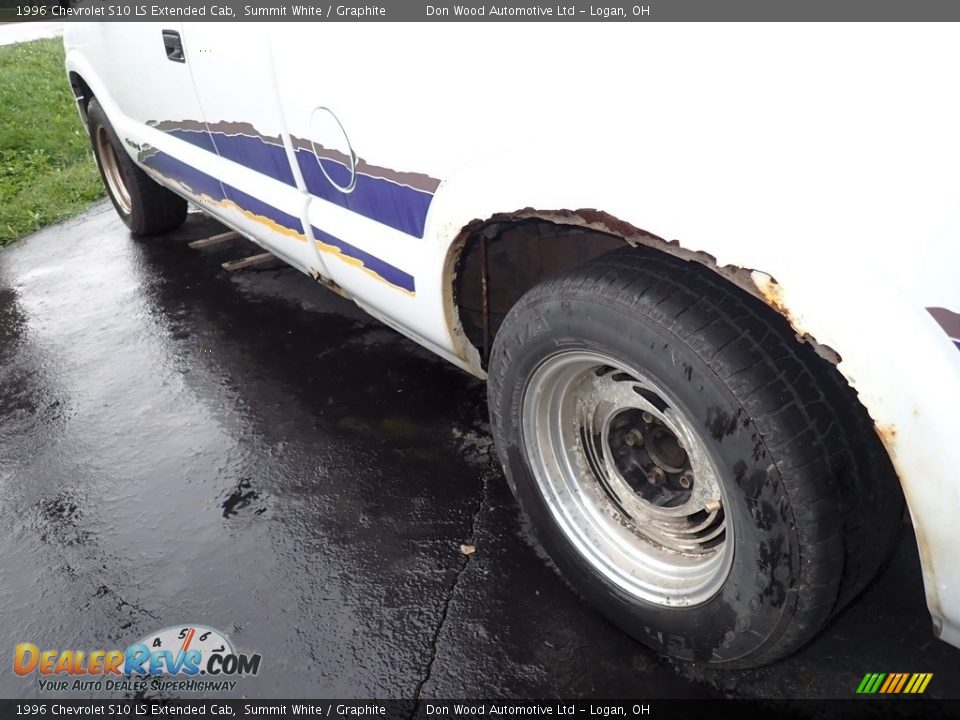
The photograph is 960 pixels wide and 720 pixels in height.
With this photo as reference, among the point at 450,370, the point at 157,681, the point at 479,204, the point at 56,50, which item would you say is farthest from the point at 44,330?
the point at 56,50

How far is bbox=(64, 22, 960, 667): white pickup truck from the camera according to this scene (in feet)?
3.95

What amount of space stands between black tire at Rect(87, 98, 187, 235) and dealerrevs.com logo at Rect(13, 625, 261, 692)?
3312 millimetres

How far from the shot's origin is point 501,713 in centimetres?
193

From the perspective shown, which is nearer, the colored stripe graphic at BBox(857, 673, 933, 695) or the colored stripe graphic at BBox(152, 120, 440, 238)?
the colored stripe graphic at BBox(857, 673, 933, 695)

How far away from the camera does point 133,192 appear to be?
16.1 feet

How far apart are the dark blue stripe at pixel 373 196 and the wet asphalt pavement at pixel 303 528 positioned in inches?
38.4

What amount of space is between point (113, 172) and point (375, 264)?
12.0 feet

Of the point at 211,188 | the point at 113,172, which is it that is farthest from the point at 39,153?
the point at 211,188

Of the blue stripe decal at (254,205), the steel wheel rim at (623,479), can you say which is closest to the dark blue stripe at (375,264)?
the blue stripe decal at (254,205)

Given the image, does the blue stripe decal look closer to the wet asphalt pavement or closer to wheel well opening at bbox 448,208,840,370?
wheel well opening at bbox 448,208,840,370

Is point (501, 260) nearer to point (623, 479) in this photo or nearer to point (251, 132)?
point (623, 479)

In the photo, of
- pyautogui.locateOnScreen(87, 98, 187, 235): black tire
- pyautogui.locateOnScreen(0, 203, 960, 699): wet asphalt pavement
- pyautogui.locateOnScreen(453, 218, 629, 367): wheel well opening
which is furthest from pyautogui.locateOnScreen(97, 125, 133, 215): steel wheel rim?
Answer: pyautogui.locateOnScreen(453, 218, 629, 367): wheel well opening

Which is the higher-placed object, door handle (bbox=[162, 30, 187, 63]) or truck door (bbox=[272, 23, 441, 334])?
door handle (bbox=[162, 30, 187, 63])

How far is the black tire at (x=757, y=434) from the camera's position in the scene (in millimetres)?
1456
